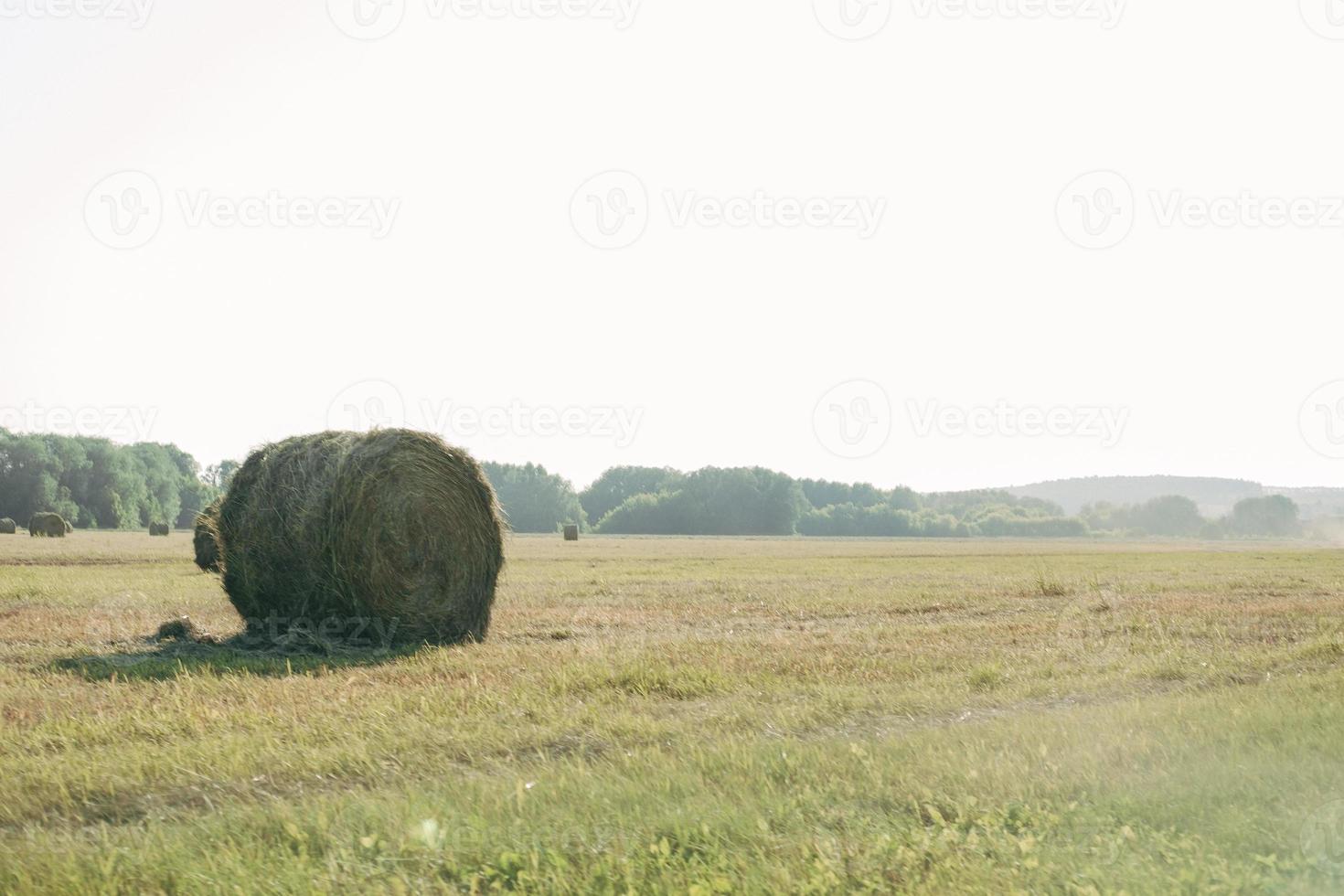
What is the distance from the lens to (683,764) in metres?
5.84

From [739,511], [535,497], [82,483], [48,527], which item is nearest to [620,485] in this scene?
[535,497]

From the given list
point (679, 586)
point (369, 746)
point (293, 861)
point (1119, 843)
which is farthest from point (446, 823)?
point (679, 586)

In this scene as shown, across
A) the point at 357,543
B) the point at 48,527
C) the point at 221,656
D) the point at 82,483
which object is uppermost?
the point at 82,483

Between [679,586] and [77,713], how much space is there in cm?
1335

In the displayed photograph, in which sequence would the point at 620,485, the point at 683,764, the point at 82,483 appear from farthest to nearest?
the point at 620,485
the point at 82,483
the point at 683,764

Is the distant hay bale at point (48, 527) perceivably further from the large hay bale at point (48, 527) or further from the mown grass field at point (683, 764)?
the mown grass field at point (683, 764)

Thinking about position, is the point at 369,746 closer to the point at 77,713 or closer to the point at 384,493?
the point at 77,713

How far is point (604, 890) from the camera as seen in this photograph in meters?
4.23

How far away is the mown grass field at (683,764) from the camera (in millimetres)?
4426
